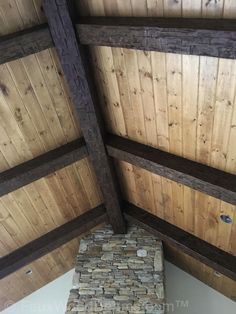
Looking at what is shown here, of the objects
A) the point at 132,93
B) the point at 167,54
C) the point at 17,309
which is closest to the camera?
the point at 167,54

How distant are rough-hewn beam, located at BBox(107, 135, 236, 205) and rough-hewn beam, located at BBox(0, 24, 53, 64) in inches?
46.8

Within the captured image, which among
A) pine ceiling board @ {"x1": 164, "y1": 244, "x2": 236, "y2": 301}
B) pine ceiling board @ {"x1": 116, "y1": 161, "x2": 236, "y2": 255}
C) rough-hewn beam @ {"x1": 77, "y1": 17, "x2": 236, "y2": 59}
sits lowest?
pine ceiling board @ {"x1": 164, "y1": 244, "x2": 236, "y2": 301}

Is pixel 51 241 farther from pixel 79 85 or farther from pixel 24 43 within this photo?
pixel 24 43

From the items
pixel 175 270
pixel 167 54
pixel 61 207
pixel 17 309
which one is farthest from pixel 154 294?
pixel 167 54

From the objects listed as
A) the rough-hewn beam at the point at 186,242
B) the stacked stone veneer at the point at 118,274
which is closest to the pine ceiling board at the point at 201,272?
the stacked stone veneer at the point at 118,274

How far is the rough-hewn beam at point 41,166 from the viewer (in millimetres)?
3182

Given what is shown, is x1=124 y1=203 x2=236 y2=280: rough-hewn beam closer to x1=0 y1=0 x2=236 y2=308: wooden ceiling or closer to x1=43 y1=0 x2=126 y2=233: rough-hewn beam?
x1=0 y1=0 x2=236 y2=308: wooden ceiling

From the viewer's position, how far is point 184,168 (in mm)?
2863

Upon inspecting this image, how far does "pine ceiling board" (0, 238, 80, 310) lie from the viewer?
4422mm

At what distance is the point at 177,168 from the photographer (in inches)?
114

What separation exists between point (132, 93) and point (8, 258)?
267 centimetres

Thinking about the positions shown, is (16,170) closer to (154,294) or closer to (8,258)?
(8,258)

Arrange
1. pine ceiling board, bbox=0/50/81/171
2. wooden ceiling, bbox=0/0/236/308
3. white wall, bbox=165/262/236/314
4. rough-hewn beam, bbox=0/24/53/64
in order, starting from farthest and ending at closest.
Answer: white wall, bbox=165/262/236/314, pine ceiling board, bbox=0/50/81/171, rough-hewn beam, bbox=0/24/53/64, wooden ceiling, bbox=0/0/236/308

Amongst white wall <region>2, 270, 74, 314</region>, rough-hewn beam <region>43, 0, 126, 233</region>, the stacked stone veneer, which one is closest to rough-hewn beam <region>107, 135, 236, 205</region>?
rough-hewn beam <region>43, 0, 126, 233</region>
